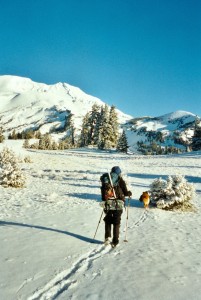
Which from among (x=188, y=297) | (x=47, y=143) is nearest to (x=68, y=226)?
(x=188, y=297)

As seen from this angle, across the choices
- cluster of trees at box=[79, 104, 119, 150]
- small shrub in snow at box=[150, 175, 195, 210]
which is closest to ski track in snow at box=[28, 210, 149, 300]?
small shrub in snow at box=[150, 175, 195, 210]

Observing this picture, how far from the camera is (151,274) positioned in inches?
281

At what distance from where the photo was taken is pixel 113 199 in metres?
9.34

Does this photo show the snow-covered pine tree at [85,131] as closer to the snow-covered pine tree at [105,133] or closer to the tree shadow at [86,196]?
the snow-covered pine tree at [105,133]

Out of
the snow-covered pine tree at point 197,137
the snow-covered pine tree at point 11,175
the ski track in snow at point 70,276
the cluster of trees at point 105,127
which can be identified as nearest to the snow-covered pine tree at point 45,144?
the cluster of trees at point 105,127

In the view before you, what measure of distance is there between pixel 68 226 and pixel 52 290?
5501mm

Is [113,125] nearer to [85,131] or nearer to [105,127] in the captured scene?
[105,127]

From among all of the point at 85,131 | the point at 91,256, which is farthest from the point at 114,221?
the point at 85,131

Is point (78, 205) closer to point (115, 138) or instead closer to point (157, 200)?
point (157, 200)

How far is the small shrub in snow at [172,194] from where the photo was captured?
1645 centimetres

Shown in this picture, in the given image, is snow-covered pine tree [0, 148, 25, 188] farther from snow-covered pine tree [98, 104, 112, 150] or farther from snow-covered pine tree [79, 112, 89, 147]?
snow-covered pine tree [79, 112, 89, 147]

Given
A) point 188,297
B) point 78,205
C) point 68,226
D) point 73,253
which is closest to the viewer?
point 188,297

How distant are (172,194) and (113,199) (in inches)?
320

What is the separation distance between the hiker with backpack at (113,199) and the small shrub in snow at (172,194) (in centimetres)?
743
